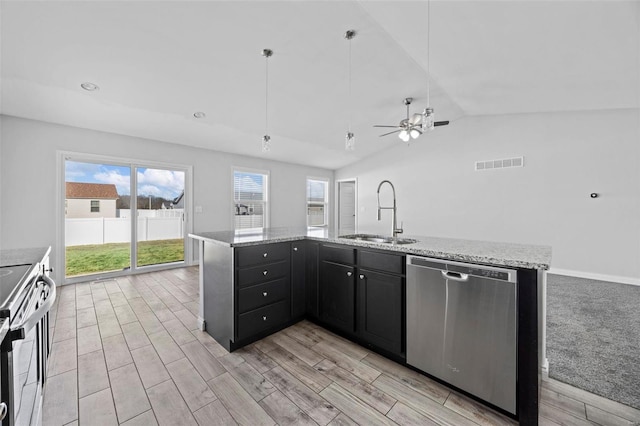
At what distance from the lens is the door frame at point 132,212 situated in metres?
3.77

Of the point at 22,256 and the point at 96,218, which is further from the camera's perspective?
the point at 96,218

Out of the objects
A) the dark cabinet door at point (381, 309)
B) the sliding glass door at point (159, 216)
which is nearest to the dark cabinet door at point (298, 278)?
the dark cabinet door at point (381, 309)

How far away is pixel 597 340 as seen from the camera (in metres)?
2.26

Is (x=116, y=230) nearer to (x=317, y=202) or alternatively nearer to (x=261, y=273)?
(x=261, y=273)

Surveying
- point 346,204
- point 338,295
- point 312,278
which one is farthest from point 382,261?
point 346,204

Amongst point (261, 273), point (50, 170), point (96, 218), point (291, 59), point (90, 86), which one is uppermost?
point (291, 59)

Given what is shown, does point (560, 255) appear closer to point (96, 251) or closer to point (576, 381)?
point (576, 381)

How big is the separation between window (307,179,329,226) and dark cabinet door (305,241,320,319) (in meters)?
4.87

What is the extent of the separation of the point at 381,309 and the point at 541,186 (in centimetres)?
464

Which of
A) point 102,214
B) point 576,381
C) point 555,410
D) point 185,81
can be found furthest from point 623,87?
point 102,214

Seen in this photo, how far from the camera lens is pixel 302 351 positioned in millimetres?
2102

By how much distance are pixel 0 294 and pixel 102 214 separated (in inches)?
162

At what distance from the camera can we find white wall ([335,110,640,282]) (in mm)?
4078

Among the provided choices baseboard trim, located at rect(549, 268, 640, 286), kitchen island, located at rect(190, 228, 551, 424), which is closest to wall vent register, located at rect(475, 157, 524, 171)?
baseboard trim, located at rect(549, 268, 640, 286)
